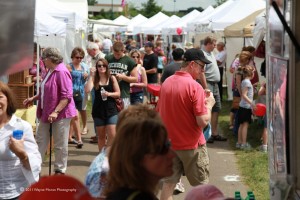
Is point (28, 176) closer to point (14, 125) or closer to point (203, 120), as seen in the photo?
point (14, 125)

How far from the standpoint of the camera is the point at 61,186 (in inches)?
89.4

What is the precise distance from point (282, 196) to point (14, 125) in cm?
217

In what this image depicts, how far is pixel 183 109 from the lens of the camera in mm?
5742

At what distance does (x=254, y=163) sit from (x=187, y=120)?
4052 millimetres

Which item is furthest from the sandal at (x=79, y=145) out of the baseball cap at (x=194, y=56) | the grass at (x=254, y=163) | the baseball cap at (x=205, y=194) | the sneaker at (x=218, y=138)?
the baseball cap at (x=205, y=194)

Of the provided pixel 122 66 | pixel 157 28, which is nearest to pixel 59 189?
pixel 122 66

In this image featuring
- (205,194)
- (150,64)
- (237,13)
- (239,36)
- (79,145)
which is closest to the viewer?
(205,194)

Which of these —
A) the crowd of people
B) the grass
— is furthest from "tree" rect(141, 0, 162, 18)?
the crowd of people

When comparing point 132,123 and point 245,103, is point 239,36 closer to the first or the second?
point 245,103

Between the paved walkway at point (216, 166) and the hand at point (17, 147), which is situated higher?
the hand at point (17, 147)

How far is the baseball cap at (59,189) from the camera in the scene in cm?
227

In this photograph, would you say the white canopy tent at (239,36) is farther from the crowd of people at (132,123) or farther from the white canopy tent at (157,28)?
the white canopy tent at (157,28)

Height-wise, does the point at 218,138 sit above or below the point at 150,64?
below

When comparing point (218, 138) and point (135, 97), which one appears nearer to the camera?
point (135, 97)
